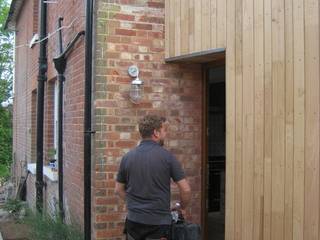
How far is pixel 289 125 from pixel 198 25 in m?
1.73

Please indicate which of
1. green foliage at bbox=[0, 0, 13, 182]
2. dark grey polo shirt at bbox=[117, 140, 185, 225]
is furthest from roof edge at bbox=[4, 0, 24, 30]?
dark grey polo shirt at bbox=[117, 140, 185, 225]

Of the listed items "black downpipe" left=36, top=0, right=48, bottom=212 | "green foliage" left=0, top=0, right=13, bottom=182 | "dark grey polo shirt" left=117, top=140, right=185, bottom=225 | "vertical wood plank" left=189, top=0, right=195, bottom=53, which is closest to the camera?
"dark grey polo shirt" left=117, top=140, right=185, bottom=225

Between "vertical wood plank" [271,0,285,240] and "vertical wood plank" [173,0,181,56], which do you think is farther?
"vertical wood plank" [173,0,181,56]

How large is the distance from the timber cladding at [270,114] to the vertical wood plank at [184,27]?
39cm

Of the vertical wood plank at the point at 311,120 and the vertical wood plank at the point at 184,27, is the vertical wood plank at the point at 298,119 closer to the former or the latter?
the vertical wood plank at the point at 311,120

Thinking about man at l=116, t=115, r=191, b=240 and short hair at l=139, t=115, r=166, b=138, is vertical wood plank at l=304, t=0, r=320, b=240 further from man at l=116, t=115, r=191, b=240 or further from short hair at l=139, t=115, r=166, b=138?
short hair at l=139, t=115, r=166, b=138

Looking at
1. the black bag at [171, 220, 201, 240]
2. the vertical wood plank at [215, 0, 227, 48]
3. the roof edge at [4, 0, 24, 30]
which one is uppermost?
the roof edge at [4, 0, 24, 30]

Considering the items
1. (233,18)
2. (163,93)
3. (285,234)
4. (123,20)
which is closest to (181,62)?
(163,93)

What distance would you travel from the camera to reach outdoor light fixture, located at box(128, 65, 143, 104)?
618cm

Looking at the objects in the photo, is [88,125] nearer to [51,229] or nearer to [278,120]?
[51,229]

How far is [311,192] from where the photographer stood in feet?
13.9

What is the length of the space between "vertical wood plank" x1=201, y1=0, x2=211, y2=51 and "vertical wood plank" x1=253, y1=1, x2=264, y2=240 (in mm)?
777

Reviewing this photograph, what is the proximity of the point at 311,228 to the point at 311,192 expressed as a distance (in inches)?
10.7

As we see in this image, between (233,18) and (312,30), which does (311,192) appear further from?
(233,18)
